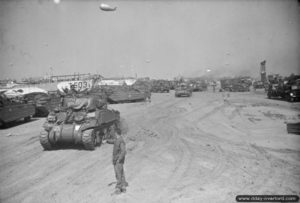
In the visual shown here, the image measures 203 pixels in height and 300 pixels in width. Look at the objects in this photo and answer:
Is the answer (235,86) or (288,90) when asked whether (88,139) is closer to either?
(288,90)

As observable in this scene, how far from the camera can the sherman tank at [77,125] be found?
10.2 m

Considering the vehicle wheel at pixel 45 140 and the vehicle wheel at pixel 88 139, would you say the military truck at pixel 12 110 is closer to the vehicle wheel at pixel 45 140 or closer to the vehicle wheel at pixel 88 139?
the vehicle wheel at pixel 45 140

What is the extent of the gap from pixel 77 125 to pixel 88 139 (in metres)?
0.80

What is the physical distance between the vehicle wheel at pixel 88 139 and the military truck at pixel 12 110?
29.2ft

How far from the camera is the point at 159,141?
461 inches

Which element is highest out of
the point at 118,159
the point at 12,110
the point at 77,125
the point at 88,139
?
the point at 77,125

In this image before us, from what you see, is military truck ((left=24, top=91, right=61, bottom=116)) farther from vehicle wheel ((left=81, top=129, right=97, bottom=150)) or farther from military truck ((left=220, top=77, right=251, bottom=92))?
military truck ((left=220, top=77, right=251, bottom=92))

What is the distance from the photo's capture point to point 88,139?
9.99m

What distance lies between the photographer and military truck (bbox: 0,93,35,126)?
16391 millimetres

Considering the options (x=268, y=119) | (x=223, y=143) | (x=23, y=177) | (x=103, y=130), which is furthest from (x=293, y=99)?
(x=23, y=177)

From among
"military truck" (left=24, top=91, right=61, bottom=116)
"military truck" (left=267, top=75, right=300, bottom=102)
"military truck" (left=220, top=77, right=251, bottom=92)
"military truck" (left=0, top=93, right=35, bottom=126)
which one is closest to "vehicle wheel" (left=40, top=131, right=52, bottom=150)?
"military truck" (left=0, top=93, right=35, bottom=126)

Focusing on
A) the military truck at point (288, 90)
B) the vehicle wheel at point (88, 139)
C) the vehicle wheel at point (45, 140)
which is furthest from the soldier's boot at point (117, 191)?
the military truck at point (288, 90)

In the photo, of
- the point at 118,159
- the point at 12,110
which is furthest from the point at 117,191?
the point at 12,110

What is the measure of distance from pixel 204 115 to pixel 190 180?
39.0ft
